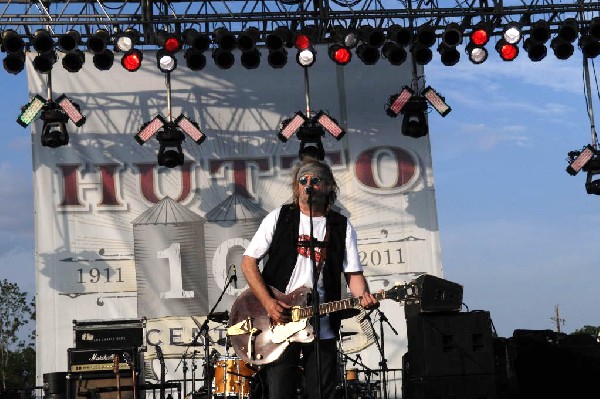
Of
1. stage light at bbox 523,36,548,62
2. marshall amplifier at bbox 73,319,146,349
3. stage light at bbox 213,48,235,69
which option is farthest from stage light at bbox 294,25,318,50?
marshall amplifier at bbox 73,319,146,349

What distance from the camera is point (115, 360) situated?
10688 mm

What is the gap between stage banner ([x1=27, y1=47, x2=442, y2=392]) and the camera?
1393cm

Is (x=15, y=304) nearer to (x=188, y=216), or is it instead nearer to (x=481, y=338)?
(x=188, y=216)

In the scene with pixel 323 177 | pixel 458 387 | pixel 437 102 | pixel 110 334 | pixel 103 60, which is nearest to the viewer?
pixel 323 177

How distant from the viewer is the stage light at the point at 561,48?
13625 mm

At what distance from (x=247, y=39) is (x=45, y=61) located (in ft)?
8.78

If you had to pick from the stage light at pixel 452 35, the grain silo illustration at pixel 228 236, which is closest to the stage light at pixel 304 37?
the stage light at pixel 452 35

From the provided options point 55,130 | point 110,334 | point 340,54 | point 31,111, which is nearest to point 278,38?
point 340,54

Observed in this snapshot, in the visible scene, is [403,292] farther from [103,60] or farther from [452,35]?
[103,60]

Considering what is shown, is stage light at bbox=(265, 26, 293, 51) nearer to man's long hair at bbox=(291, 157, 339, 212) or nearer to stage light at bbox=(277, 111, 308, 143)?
stage light at bbox=(277, 111, 308, 143)

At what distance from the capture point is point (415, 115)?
14188mm

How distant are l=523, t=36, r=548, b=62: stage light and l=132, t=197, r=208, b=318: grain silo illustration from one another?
516 centimetres

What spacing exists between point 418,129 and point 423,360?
625 centimetres

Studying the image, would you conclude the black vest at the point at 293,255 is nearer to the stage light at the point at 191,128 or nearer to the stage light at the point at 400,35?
the stage light at the point at 400,35
